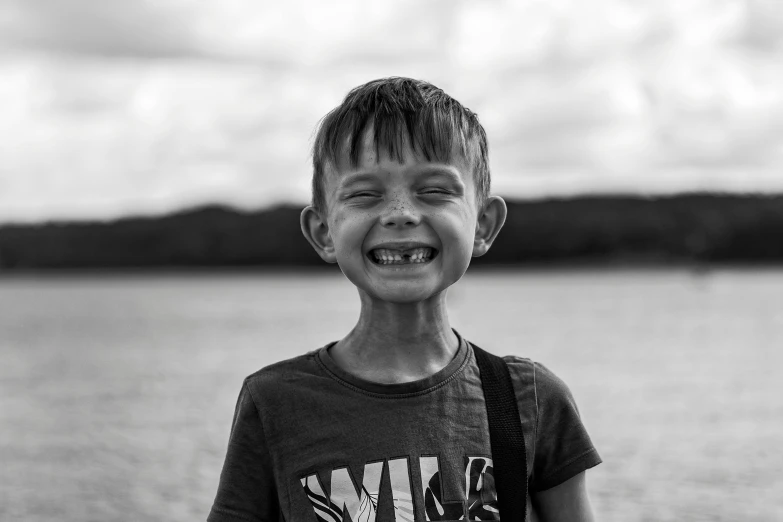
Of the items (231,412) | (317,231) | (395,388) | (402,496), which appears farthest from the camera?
(231,412)

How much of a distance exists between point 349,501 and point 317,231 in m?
0.83

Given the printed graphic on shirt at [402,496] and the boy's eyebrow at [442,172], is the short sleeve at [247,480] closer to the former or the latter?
the printed graphic on shirt at [402,496]

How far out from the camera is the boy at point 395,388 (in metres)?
2.49

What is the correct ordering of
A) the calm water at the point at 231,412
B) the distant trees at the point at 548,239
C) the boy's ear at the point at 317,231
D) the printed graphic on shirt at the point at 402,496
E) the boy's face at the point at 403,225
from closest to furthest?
the printed graphic on shirt at the point at 402,496, the boy's face at the point at 403,225, the boy's ear at the point at 317,231, the calm water at the point at 231,412, the distant trees at the point at 548,239

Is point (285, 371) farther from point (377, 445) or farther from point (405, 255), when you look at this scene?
point (405, 255)

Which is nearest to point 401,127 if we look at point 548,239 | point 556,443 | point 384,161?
point 384,161

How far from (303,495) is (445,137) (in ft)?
3.49

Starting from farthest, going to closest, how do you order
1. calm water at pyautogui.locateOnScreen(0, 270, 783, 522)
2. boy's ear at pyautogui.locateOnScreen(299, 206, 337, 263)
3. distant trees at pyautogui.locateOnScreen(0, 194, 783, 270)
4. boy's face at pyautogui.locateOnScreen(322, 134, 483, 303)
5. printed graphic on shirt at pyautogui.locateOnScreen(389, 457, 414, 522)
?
distant trees at pyautogui.locateOnScreen(0, 194, 783, 270) < calm water at pyautogui.locateOnScreen(0, 270, 783, 522) < boy's ear at pyautogui.locateOnScreen(299, 206, 337, 263) < boy's face at pyautogui.locateOnScreen(322, 134, 483, 303) < printed graphic on shirt at pyautogui.locateOnScreen(389, 457, 414, 522)

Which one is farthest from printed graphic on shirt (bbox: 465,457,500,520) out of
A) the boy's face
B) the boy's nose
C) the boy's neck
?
the boy's nose

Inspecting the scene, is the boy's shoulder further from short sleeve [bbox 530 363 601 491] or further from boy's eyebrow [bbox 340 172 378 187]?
short sleeve [bbox 530 363 601 491]

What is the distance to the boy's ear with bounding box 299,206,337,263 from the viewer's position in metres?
2.83

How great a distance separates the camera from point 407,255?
2598 mm

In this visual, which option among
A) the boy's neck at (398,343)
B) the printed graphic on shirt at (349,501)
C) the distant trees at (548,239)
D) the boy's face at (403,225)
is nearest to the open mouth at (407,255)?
the boy's face at (403,225)

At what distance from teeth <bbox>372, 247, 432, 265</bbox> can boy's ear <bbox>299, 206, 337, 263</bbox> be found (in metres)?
0.25
